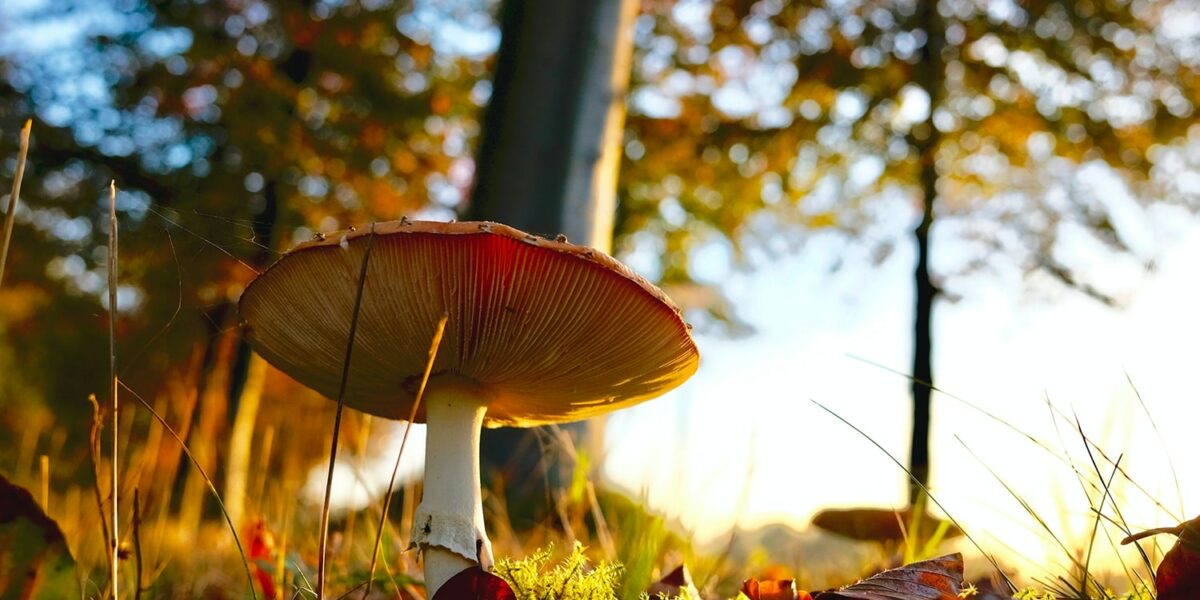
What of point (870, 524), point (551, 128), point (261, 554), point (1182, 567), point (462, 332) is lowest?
point (870, 524)

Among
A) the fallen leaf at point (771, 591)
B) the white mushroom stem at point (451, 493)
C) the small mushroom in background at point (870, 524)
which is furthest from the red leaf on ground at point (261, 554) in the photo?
the small mushroom in background at point (870, 524)

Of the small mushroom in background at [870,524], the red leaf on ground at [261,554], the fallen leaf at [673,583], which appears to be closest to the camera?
the fallen leaf at [673,583]

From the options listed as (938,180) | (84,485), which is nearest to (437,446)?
(938,180)

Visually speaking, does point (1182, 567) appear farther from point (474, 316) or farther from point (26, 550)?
point (26, 550)

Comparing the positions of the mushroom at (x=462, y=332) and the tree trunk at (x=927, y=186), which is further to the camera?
the tree trunk at (x=927, y=186)

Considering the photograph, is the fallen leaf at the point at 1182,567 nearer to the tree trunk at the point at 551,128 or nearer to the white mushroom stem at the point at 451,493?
the white mushroom stem at the point at 451,493

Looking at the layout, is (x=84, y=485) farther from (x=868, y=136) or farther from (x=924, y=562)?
(x=924, y=562)

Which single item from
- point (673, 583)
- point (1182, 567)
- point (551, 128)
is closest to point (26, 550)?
point (673, 583)

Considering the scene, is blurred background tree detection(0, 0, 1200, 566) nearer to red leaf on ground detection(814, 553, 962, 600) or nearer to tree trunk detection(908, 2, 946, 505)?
tree trunk detection(908, 2, 946, 505)
